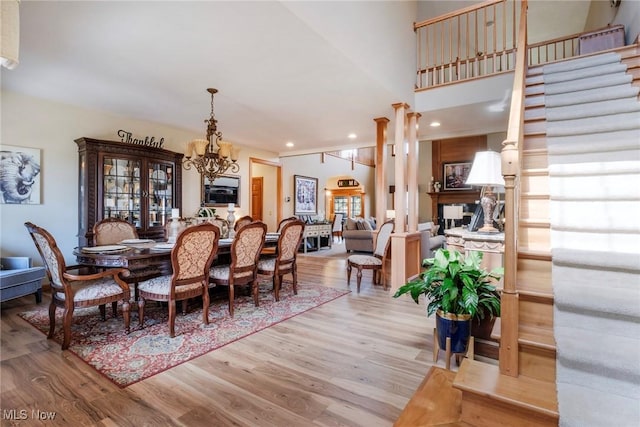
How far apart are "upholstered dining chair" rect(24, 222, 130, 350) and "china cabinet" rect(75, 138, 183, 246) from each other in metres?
1.83

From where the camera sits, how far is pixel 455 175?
9.62 metres

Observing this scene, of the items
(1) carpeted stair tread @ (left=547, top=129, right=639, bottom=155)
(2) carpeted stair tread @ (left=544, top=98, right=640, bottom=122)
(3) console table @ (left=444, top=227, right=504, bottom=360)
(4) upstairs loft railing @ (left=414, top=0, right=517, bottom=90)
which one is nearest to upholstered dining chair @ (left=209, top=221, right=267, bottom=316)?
(3) console table @ (left=444, top=227, right=504, bottom=360)

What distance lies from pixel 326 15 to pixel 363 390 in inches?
113

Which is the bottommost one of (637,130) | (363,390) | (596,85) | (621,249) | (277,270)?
(363,390)

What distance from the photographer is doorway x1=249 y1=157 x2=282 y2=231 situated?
320 inches

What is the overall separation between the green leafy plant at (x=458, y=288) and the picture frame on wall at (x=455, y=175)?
320 inches

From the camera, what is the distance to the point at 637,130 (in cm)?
233

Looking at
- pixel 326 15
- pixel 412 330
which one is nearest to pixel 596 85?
pixel 326 15

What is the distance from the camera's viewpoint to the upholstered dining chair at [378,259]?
417 centimetres

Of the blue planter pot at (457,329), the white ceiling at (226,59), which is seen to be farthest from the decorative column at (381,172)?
the blue planter pot at (457,329)

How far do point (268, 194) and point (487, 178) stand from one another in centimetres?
649

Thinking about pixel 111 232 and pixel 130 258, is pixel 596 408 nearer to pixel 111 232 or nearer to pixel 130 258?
pixel 130 258

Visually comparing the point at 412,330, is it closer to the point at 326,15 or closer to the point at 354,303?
the point at 354,303

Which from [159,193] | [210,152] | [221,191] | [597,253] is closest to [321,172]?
[221,191]
